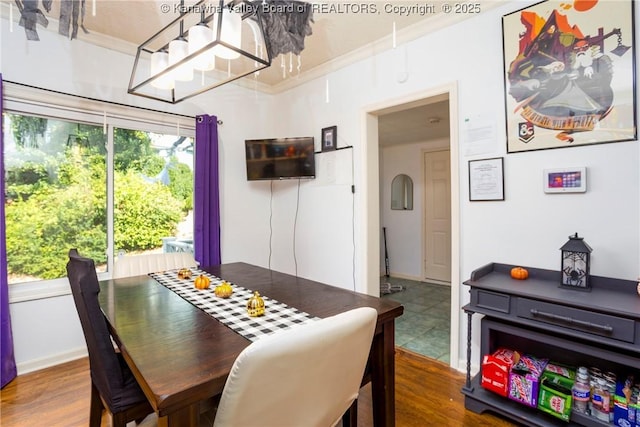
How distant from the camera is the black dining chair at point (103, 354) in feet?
3.51

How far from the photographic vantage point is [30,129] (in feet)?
7.70

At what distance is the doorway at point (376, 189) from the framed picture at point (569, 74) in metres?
0.38

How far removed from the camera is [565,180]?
1.80 metres

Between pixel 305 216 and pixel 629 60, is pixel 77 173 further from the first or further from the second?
pixel 629 60

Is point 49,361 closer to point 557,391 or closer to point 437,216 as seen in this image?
point 557,391

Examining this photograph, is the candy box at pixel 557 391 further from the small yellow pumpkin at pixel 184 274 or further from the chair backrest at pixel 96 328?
the small yellow pumpkin at pixel 184 274

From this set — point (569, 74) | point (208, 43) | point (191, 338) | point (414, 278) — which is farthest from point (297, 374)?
point (414, 278)

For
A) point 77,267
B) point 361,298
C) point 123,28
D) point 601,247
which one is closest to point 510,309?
point 601,247

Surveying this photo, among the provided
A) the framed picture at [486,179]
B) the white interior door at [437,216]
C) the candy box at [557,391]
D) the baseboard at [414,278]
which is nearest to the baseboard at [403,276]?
the baseboard at [414,278]

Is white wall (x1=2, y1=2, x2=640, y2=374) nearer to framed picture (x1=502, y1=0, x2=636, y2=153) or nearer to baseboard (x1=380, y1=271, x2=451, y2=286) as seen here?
framed picture (x1=502, y1=0, x2=636, y2=153)

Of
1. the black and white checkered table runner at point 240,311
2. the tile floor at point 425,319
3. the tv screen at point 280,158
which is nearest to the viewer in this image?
the black and white checkered table runner at point 240,311

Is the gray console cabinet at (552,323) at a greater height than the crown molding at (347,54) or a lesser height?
lesser

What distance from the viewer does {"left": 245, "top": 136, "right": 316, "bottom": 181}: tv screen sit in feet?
10.4

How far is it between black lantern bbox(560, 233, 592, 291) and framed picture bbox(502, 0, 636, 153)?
1.87 feet
